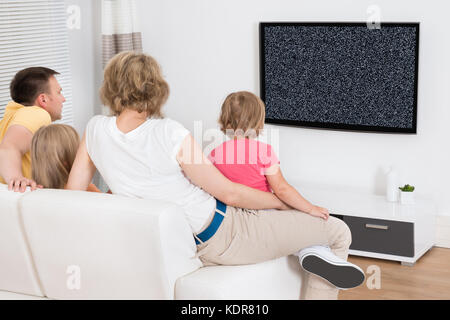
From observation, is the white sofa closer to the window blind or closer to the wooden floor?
the wooden floor

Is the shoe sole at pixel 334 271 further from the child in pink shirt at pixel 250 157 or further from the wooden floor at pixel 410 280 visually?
the wooden floor at pixel 410 280

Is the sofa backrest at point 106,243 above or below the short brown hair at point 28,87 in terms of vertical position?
below

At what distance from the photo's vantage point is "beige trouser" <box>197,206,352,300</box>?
2424mm

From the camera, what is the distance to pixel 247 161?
103 inches

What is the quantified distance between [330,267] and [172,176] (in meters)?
0.72

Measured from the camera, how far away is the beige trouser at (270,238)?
2.42 meters

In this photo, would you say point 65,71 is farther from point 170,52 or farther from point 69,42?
point 170,52

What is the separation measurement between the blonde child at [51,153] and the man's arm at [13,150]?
8cm

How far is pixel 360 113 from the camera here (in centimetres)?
410

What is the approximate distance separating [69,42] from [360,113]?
2.36 metres

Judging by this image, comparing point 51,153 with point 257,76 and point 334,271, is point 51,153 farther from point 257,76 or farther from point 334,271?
point 257,76

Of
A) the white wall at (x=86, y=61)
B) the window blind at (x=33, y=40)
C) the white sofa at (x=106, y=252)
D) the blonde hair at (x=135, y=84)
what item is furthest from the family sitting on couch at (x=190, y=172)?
the white wall at (x=86, y=61)

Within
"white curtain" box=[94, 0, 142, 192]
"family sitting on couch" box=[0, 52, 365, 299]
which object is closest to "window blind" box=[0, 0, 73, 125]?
"white curtain" box=[94, 0, 142, 192]

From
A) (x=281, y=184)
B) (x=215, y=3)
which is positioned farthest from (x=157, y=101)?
(x=215, y=3)
